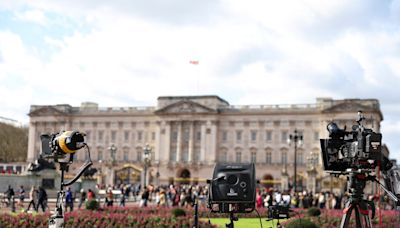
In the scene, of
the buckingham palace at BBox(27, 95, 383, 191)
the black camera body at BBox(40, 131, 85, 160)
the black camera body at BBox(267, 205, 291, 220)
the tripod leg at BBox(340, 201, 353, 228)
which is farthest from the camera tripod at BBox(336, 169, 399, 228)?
the buckingham palace at BBox(27, 95, 383, 191)

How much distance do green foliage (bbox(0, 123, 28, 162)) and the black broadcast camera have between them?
82674 mm

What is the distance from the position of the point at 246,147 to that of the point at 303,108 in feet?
32.9

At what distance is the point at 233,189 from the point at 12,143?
8644 centimetres

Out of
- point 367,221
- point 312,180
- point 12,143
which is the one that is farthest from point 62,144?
point 12,143

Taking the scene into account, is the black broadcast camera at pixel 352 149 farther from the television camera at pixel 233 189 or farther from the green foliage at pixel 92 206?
the green foliage at pixel 92 206

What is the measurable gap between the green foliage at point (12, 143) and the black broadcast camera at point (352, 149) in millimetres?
82674

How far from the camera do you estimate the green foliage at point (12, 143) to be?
85.6 metres

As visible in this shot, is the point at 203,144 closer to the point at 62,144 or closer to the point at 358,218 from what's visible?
the point at 62,144

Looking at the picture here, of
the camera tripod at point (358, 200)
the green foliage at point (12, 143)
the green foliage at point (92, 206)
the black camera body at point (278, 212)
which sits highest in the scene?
the green foliage at point (12, 143)

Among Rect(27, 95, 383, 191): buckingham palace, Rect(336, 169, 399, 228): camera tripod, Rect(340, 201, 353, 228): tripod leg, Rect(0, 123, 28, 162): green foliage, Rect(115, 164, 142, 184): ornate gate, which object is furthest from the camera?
Rect(0, 123, 28, 162): green foliage

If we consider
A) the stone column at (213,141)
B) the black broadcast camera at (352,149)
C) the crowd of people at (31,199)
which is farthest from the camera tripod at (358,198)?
the stone column at (213,141)

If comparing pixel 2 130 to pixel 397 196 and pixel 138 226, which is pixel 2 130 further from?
pixel 397 196

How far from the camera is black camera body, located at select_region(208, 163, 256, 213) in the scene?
8.71 metres

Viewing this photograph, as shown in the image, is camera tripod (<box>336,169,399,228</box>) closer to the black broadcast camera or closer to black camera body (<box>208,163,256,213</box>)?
the black broadcast camera
